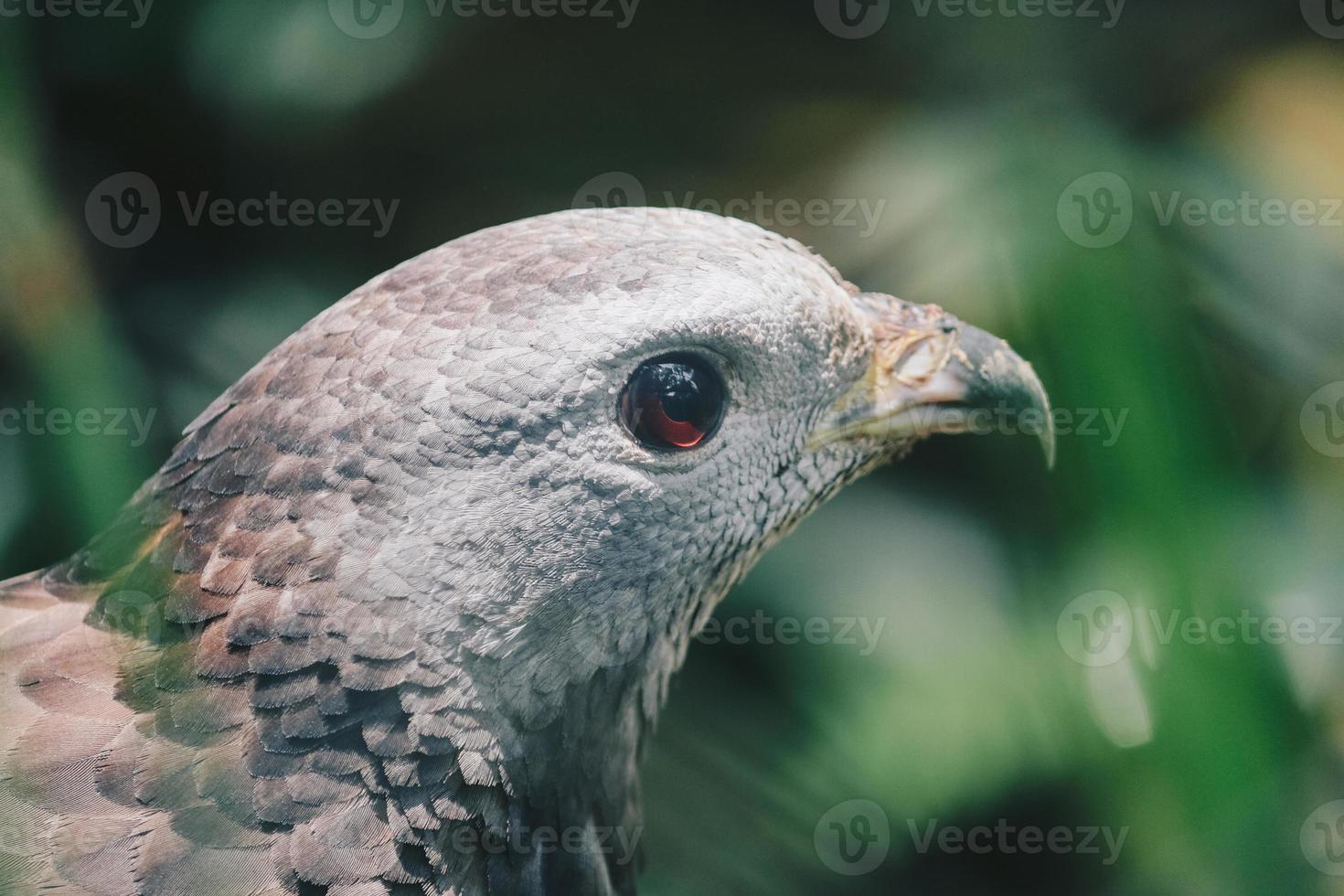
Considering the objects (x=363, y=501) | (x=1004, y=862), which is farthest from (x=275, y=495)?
(x=1004, y=862)

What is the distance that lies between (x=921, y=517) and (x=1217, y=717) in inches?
56.4

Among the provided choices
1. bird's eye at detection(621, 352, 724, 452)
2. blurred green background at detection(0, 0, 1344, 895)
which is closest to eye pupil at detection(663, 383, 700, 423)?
bird's eye at detection(621, 352, 724, 452)

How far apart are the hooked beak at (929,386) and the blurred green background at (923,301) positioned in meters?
0.84

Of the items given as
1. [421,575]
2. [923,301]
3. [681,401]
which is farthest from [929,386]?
[923,301]

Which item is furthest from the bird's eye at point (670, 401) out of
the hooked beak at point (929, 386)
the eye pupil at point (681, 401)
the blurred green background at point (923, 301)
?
the blurred green background at point (923, 301)

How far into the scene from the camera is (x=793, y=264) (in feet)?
7.48

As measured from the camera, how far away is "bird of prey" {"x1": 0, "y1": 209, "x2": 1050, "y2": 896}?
1852 millimetres

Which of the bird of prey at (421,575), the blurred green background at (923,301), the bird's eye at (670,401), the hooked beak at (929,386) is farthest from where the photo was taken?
the blurred green background at (923,301)

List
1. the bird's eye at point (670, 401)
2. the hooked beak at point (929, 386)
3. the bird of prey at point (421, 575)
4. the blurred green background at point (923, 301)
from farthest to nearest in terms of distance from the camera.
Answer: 1. the blurred green background at point (923, 301)
2. the hooked beak at point (929, 386)
3. the bird's eye at point (670, 401)
4. the bird of prey at point (421, 575)

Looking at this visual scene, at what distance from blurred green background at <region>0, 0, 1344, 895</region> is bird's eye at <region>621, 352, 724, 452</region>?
159 centimetres

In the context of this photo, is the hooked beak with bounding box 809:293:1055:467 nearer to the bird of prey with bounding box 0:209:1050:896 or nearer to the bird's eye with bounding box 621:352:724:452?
the bird of prey with bounding box 0:209:1050:896

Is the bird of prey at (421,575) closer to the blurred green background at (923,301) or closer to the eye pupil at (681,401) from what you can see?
the eye pupil at (681,401)

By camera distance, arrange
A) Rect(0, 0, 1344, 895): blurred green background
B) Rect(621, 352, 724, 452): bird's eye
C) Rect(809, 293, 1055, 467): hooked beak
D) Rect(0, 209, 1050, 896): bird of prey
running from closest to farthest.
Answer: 1. Rect(0, 209, 1050, 896): bird of prey
2. Rect(621, 352, 724, 452): bird's eye
3. Rect(809, 293, 1055, 467): hooked beak
4. Rect(0, 0, 1344, 895): blurred green background

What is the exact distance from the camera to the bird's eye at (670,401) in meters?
2.04
